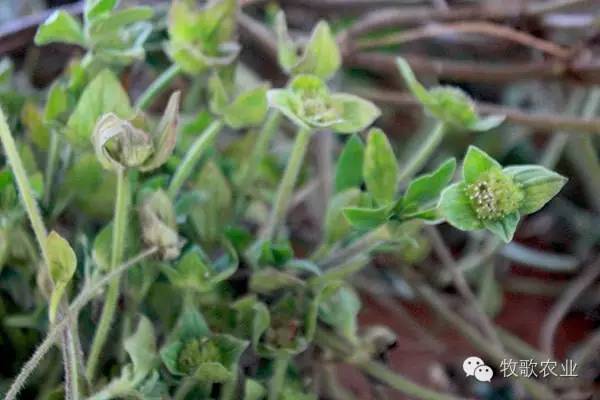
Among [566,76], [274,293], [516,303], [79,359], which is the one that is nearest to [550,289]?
[516,303]

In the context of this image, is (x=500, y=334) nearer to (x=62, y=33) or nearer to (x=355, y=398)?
(x=355, y=398)

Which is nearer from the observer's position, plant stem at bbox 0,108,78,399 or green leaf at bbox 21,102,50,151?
plant stem at bbox 0,108,78,399

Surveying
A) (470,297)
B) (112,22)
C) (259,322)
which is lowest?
(470,297)

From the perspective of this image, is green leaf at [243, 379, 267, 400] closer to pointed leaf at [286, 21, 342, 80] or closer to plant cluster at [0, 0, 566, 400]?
plant cluster at [0, 0, 566, 400]

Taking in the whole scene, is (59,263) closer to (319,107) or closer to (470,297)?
(319,107)

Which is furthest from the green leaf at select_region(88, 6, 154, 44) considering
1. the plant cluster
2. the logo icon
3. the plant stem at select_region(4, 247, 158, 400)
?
the logo icon

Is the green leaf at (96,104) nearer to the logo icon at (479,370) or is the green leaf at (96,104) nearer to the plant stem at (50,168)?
the plant stem at (50,168)

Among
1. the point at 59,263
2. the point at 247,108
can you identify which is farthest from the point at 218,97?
the point at 59,263
